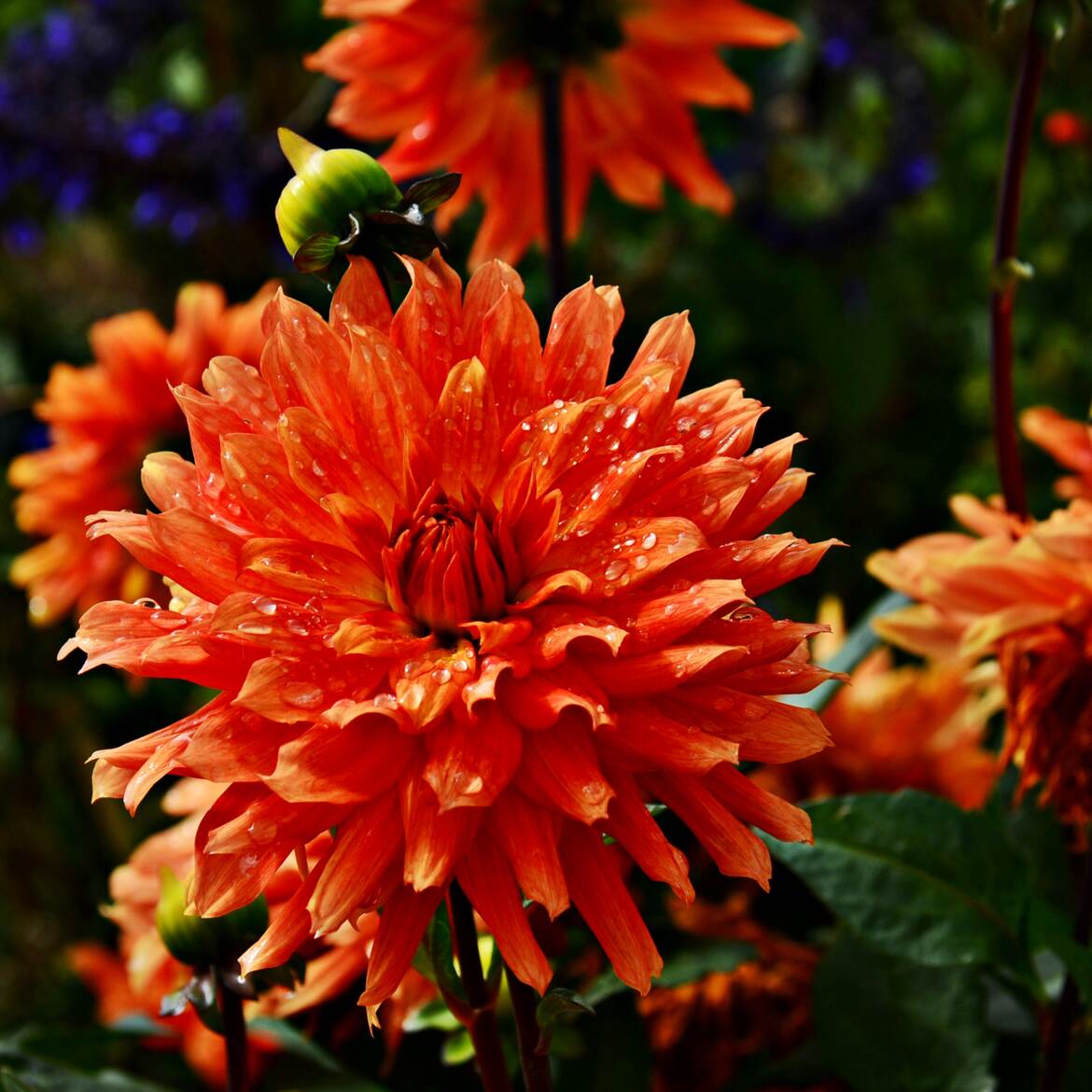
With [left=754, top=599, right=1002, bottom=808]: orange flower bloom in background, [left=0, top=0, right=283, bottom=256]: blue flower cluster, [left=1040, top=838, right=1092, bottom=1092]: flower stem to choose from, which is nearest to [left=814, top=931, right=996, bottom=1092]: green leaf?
[left=1040, top=838, right=1092, bottom=1092]: flower stem

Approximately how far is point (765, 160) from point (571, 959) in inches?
48.0

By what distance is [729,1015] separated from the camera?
0.70m

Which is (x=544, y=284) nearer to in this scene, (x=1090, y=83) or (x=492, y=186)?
(x=492, y=186)

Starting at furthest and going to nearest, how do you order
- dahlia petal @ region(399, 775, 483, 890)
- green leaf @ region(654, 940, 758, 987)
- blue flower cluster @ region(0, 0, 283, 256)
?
blue flower cluster @ region(0, 0, 283, 256) < green leaf @ region(654, 940, 758, 987) < dahlia petal @ region(399, 775, 483, 890)

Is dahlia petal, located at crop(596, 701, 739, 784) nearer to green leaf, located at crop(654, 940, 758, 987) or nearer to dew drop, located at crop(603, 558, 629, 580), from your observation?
dew drop, located at crop(603, 558, 629, 580)

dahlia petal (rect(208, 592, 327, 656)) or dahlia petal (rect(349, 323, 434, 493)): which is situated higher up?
dahlia petal (rect(349, 323, 434, 493))

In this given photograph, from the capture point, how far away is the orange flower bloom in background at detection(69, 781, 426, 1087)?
1.76ft

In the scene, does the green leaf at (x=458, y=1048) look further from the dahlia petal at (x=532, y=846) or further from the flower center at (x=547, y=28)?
the flower center at (x=547, y=28)

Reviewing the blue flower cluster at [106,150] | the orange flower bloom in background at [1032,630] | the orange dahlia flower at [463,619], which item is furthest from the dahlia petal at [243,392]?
the blue flower cluster at [106,150]

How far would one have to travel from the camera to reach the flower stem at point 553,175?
0.76 metres

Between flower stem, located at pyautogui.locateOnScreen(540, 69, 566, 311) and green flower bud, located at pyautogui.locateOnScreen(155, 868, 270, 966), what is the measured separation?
0.40m

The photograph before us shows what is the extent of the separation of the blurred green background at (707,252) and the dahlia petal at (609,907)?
0.63 meters

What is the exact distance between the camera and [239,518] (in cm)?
41

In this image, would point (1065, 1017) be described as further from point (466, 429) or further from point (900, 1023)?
point (466, 429)
